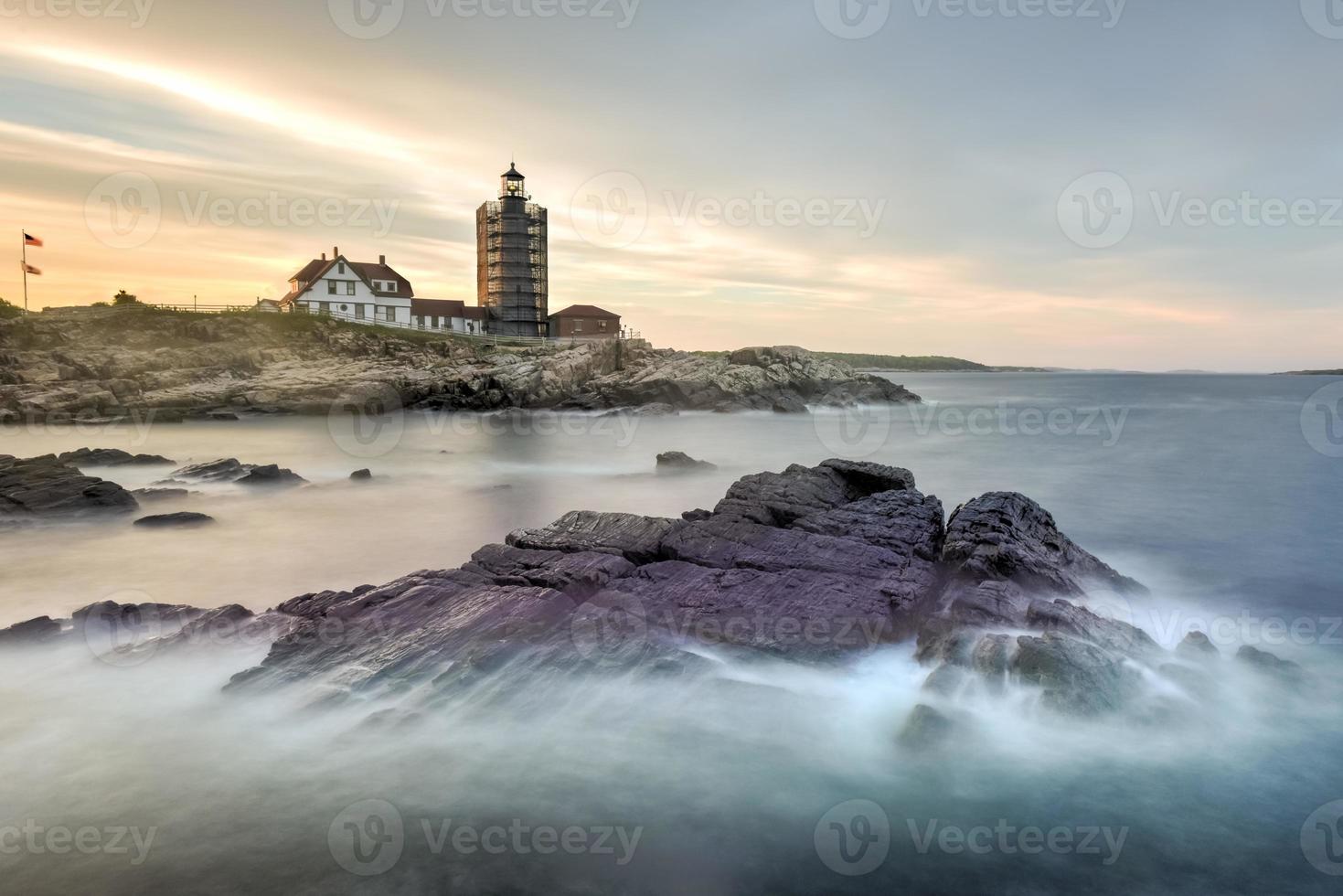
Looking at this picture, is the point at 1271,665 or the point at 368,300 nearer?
the point at 1271,665

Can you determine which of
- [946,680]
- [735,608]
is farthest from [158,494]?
[946,680]

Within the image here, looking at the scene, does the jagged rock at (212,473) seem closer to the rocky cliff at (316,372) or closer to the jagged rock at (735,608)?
Result: the jagged rock at (735,608)

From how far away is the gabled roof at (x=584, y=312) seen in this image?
269ft

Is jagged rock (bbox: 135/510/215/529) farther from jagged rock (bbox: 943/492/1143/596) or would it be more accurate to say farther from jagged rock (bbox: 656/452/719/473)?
jagged rock (bbox: 943/492/1143/596)

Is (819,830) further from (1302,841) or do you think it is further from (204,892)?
(204,892)

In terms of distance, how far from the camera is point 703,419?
51219 mm

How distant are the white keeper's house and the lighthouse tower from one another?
10.8 feet

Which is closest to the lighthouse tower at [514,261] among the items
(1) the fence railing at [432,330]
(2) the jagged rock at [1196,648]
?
(1) the fence railing at [432,330]

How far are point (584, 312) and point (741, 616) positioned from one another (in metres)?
75.9

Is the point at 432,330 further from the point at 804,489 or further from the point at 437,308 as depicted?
the point at 804,489

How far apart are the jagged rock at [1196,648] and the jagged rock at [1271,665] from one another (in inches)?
10.7

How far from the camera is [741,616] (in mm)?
8945

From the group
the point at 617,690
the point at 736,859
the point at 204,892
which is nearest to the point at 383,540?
the point at 617,690

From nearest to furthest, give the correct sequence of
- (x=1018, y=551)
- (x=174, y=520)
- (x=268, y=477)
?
(x=1018, y=551), (x=174, y=520), (x=268, y=477)
